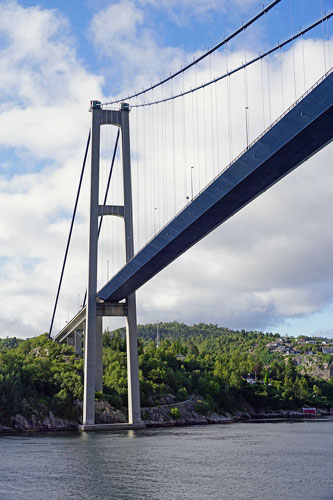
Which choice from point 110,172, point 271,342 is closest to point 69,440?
point 110,172

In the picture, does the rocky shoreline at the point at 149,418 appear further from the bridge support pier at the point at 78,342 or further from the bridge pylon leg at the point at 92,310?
the bridge support pier at the point at 78,342

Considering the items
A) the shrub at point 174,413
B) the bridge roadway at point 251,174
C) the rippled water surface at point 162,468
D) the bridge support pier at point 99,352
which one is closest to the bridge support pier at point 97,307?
the bridge support pier at point 99,352

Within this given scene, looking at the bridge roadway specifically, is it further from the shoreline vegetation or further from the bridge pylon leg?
the shoreline vegetation

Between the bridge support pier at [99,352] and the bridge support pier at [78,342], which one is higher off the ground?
the bridge support pier at [78,342]

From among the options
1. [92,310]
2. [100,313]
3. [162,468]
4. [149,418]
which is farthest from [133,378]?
[162,468]

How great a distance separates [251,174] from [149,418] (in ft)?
91.4

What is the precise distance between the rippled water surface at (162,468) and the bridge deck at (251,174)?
29.9 ft

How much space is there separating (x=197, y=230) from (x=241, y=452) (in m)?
9.58

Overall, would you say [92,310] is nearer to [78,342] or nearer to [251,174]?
[78,342]

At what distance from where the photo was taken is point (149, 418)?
46.3 m

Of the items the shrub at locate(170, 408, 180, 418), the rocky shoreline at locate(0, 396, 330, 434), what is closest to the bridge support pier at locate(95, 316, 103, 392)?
the rocky shoreline at locate(0, 396, 330, 434)

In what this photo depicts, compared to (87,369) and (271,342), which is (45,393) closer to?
(87,369)

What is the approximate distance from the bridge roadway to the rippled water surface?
9077 mm

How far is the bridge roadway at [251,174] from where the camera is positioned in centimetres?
1952
